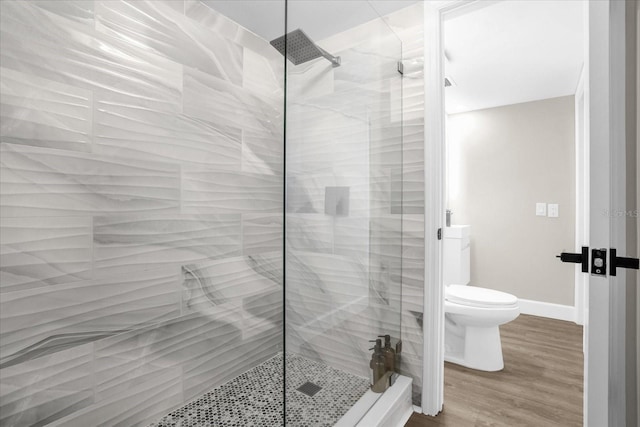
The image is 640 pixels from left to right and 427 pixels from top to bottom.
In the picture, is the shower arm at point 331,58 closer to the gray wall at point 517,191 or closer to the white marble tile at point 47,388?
the white marble tile at point 47,388

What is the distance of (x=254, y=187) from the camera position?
199 centimetres

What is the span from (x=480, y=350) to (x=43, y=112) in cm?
254

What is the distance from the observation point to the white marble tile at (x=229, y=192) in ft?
5.37

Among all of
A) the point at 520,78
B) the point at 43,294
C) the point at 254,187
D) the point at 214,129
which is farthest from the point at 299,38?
the point at 520,78

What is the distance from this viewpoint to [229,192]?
1.83m

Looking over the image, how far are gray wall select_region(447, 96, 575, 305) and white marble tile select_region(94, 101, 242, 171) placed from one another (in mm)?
2785

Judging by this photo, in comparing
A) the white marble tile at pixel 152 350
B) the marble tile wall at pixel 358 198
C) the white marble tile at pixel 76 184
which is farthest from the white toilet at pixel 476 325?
the white marble tile at pixel 76 184

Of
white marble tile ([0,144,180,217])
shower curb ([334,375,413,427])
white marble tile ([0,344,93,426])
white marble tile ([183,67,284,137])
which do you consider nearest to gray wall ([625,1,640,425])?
shower curb ([334,375,413,427])

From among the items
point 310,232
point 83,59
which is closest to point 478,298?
point 310,232

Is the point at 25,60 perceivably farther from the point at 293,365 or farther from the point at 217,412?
the point at 217,412

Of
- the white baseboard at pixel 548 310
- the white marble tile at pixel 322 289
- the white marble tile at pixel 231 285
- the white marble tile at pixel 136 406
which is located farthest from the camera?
the white baseboard at pixel 548 310

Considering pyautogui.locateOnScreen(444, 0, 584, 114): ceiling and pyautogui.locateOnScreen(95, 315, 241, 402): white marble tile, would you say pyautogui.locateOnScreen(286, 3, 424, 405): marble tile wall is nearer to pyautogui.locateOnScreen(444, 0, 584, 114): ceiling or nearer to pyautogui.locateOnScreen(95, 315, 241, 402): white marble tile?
pyautogui.locateOnScreen(444, 0, 584, 114): ceiling

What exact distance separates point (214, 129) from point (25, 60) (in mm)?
769

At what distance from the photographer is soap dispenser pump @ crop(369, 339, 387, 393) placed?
1.54m
